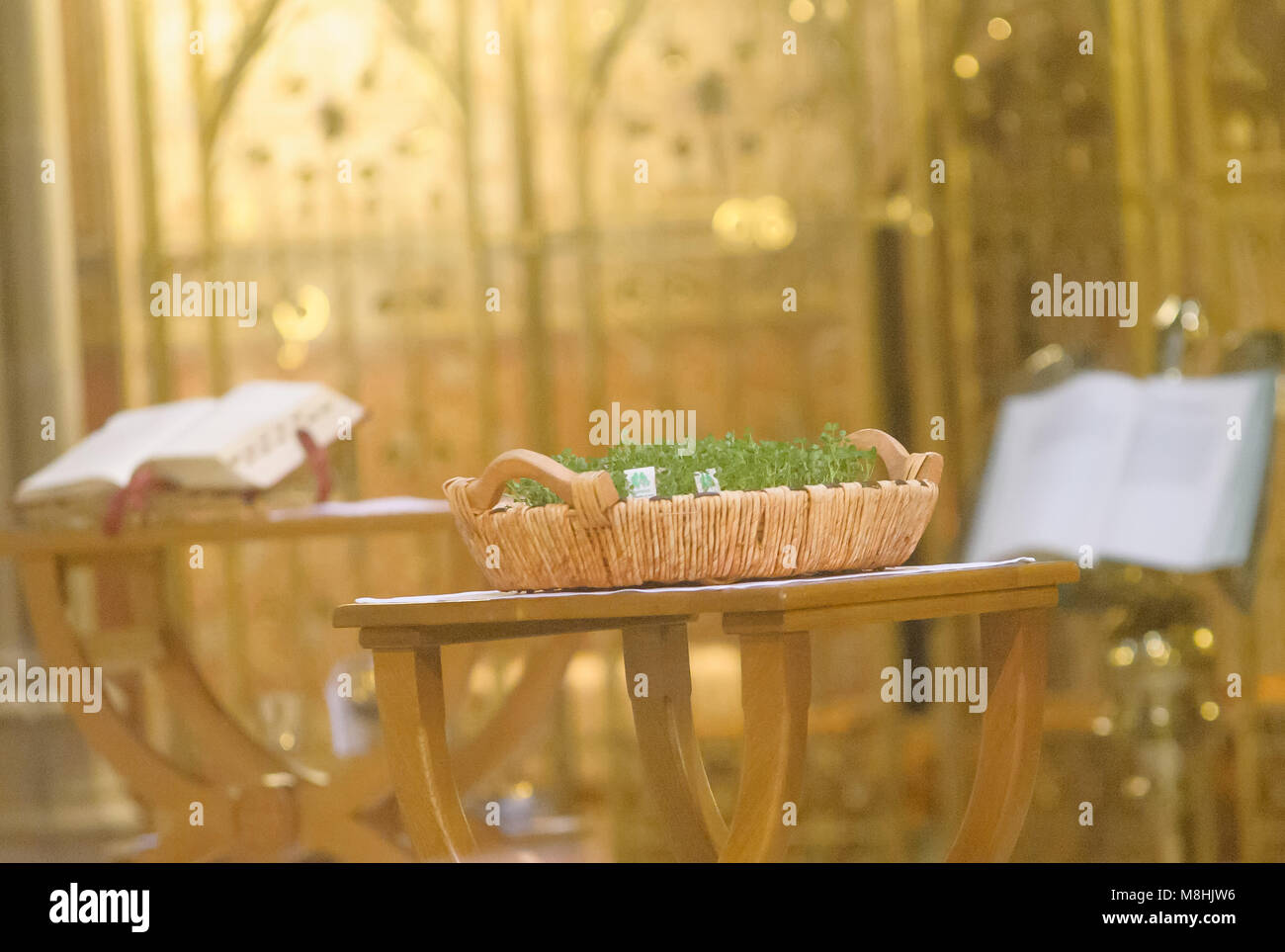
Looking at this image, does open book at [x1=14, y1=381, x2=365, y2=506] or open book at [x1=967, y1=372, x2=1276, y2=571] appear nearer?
open book at [x1=14, y1=381, x2=365, y2=506]

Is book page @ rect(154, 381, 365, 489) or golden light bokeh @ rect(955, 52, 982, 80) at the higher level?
golden light bokeh @ rect(955, 52, 982, 80)

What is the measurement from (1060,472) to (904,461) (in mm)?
1749

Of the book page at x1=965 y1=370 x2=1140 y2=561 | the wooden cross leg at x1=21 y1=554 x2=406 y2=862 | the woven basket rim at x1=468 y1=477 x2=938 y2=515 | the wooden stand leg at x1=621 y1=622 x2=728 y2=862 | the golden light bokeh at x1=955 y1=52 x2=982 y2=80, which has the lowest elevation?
the wooden cross leg at x1=21 y1=554 x2=406 y2=862

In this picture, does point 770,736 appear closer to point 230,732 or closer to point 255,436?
point 255,436

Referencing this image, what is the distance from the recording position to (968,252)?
4.36 metres

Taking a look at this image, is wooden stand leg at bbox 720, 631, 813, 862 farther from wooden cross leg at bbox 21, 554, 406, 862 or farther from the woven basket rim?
wooden cross leg at bbox 21, 554, 406, 862

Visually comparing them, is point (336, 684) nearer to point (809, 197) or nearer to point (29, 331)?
point (29, 331)

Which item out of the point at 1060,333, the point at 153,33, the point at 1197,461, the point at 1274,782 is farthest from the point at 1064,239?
the point at 153,33

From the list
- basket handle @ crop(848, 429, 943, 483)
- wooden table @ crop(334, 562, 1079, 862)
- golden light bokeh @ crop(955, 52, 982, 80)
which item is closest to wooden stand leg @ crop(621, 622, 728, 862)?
wooden table @ crop(334, 562, 1079, 862)

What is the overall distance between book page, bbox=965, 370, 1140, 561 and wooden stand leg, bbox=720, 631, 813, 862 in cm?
197

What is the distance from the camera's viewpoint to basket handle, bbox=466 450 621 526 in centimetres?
198

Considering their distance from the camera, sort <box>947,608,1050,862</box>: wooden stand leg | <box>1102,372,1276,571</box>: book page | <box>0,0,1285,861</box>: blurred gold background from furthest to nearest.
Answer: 1. <box>0,0,1285,861</box>: blurred gold background
2. <box>1102,372,1276,571</box>: book page
3. <box>947,608,1050,862</box>: wooden stand leg

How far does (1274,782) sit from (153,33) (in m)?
3.62
